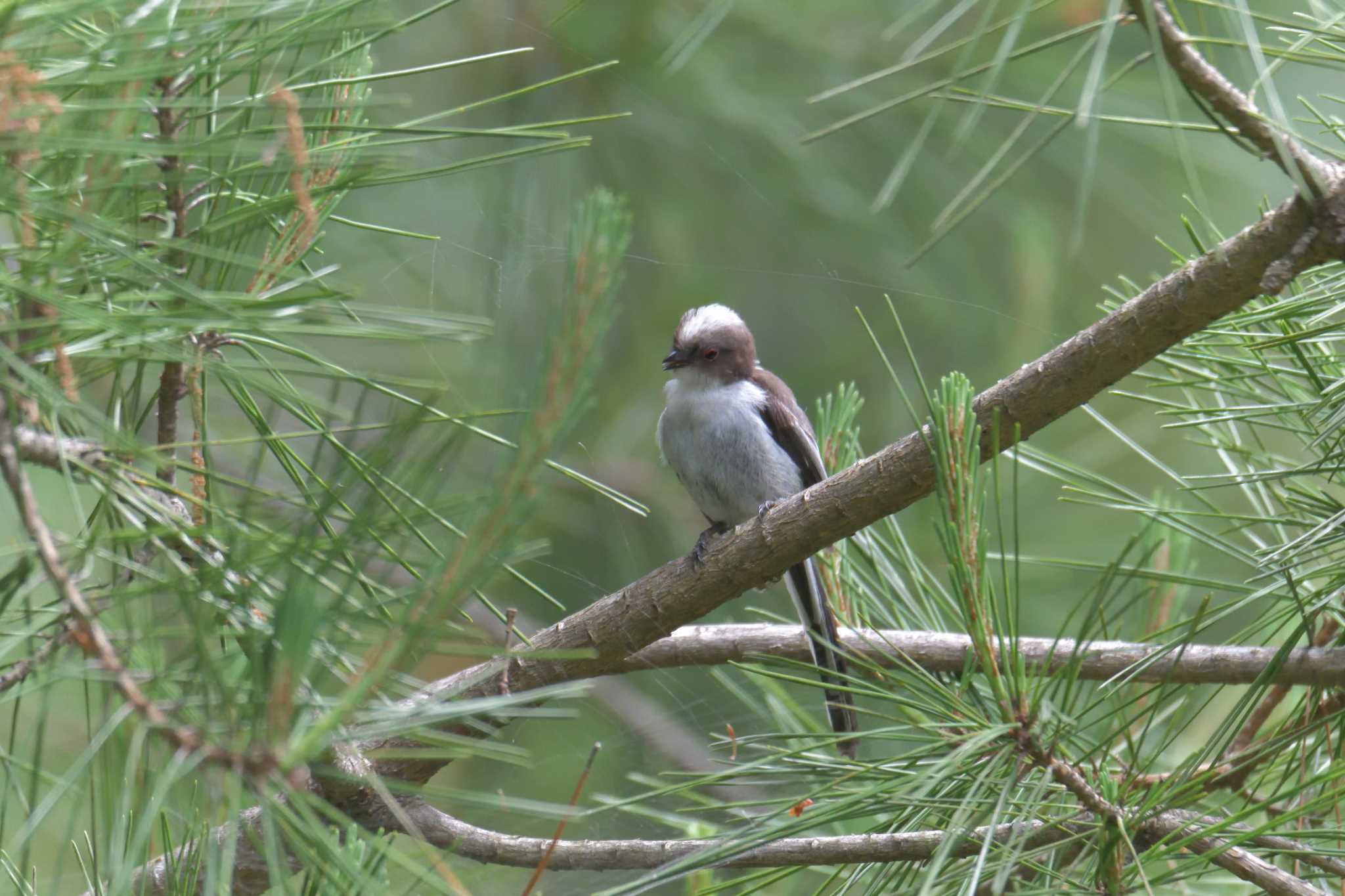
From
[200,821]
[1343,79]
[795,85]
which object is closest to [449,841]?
[200,821]

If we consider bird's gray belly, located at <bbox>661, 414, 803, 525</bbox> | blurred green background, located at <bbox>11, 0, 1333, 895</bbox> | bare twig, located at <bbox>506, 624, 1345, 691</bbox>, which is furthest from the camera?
blurred green background, located at <bbox>11, 0, 1333, 895</bbox>

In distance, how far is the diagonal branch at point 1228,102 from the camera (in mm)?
1041

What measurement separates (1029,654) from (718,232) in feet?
5.76

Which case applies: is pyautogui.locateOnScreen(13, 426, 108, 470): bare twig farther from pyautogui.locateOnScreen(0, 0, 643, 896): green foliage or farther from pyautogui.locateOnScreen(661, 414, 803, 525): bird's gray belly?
pyautogui.locateOnScreen(661, 414, 803, 525): bird's gray belly

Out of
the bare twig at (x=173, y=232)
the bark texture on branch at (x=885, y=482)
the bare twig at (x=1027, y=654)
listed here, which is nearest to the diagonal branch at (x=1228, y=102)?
the bark texture on branch at (x=885, y=482)

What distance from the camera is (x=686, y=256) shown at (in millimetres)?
3221

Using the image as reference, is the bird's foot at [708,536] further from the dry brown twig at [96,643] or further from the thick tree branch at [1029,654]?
the dry brown twig at [96,643]

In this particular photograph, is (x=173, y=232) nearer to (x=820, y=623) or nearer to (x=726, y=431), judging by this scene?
(x=820, y=623)

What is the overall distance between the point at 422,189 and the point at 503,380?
2.50 ft

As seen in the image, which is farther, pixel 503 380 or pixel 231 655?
pixel 503 380

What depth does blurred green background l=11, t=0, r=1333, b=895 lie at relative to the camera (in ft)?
9.37

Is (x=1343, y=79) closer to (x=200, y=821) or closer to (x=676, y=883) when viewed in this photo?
(x=676, y=883)

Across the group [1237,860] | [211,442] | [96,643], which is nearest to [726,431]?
[1237,860]

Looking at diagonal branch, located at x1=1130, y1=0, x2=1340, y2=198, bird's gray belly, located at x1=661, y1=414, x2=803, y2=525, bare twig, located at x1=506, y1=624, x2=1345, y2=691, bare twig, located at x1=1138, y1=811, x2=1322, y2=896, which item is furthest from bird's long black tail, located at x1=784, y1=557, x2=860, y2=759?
diagonal branch, located at x1=1130, y1=0, x2=1340, y2=198
